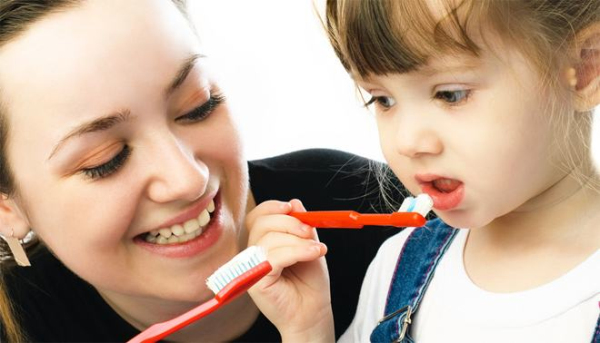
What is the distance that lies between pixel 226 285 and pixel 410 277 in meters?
0.26

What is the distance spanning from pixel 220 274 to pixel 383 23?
344 millimetres

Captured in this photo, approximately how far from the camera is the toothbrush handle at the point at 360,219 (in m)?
0.93

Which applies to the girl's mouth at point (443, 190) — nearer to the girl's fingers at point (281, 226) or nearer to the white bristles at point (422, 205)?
the white bristles at point (422, 205)

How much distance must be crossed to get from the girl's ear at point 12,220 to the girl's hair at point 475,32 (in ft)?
1.91

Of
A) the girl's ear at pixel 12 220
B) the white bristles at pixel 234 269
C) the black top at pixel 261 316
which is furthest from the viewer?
the black top at pixel 261 316

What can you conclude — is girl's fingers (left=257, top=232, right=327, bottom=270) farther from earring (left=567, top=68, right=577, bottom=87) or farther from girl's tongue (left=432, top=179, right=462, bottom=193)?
earring (left=567, top=68, right=577, bottom=87)

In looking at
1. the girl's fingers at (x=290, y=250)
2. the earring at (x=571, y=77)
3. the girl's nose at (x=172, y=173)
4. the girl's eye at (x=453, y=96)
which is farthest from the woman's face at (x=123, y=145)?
the earring at (x=571, y=77)

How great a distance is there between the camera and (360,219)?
971 mm

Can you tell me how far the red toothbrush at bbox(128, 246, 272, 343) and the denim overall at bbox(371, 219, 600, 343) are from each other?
19cm

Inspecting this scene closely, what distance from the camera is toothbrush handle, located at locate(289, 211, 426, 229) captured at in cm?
93

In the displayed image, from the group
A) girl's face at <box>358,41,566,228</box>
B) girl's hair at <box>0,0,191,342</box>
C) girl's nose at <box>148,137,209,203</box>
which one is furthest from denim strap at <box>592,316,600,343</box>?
girl's hair at <box>0,0,191,342</box>

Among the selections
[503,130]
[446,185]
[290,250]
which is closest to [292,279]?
[290,250]

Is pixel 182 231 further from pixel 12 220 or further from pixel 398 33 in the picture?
pixel 398 33

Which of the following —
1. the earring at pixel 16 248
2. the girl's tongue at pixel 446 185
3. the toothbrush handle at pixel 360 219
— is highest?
the earring at pixel 16 248
